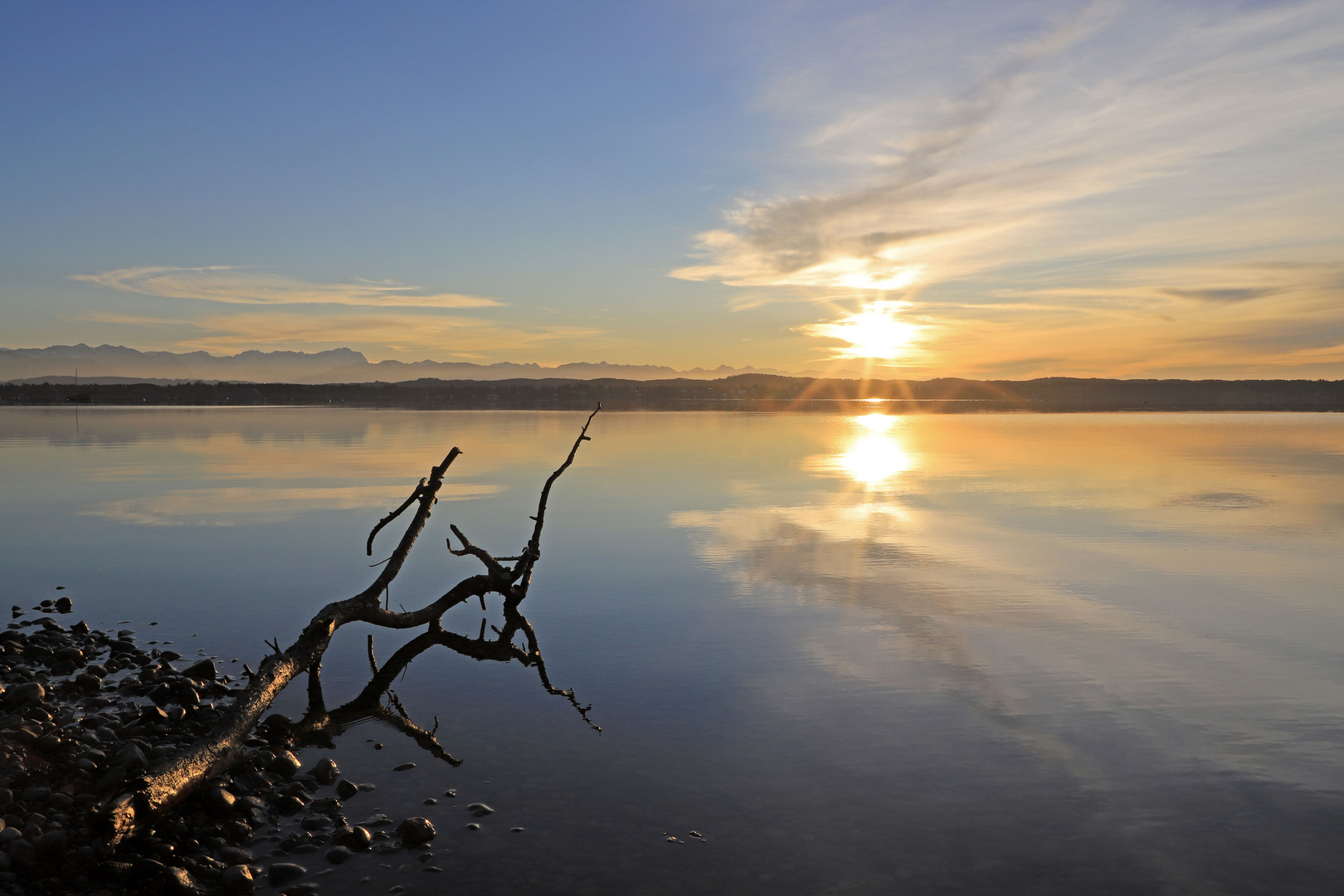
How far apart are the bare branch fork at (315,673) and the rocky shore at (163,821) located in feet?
0.55

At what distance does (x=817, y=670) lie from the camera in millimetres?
10977

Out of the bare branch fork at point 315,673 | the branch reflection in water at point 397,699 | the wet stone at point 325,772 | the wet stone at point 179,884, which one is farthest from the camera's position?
the branch reflection in water at point 397,699

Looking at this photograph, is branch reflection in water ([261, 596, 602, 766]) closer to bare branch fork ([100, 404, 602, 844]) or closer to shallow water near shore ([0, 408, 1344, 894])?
bare branch fork ([100, 404, 602, 844])

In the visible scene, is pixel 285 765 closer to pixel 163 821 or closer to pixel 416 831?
pixel 163 821

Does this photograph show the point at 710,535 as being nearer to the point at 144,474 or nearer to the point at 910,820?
the point at 910,820

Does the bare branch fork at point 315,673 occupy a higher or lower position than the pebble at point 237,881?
higher

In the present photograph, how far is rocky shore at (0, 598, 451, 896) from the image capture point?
20.3ft

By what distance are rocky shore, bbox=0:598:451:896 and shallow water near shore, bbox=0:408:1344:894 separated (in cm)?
27

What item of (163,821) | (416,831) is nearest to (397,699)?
(163,821)

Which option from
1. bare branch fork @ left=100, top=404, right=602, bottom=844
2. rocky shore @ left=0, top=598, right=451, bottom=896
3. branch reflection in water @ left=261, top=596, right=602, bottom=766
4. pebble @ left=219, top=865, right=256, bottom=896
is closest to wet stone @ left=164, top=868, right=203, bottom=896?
rocky shore @ left=0, top=598, right=451, bottom=896

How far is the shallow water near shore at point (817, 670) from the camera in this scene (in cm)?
689

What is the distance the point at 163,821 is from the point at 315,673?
322 cm

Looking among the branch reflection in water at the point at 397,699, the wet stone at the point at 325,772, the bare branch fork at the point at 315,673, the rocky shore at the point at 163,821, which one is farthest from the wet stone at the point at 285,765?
the branch reflection in water at the point at 397,699

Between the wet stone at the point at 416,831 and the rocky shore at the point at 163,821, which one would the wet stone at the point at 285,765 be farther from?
the wet stone at the point at 416,831
